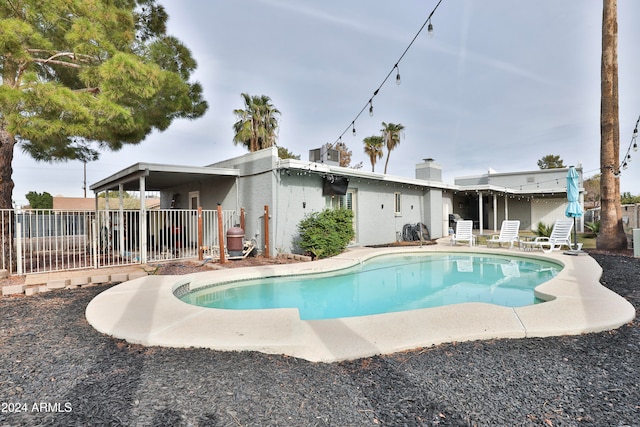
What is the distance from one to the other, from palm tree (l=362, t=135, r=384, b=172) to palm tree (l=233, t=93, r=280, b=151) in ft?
30.7

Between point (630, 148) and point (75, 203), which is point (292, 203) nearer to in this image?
point (630, 148)

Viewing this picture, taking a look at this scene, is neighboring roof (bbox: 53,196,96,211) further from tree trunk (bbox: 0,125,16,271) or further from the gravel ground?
the gravel ground

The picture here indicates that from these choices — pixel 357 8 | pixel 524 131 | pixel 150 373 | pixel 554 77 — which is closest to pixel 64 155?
pixel 357 8

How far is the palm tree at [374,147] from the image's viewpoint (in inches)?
1063

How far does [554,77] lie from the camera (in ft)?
38.6

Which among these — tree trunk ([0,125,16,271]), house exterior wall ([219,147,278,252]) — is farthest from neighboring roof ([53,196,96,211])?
house exterior wall ([219,147,278,252])

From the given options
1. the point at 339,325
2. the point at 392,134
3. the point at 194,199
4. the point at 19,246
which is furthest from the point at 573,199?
the point at 392,134

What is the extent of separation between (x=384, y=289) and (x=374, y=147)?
21955 millimetres

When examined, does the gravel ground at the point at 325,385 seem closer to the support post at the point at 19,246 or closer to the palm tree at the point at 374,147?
the support post at the point at 19,246

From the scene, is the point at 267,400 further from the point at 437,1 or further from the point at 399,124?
the point at 399,124

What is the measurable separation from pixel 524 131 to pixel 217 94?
55.9 ft

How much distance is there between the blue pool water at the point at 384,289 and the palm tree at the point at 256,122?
45.2ft

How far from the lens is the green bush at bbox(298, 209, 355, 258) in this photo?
9336 mm

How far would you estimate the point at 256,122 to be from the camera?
66.9 feet
